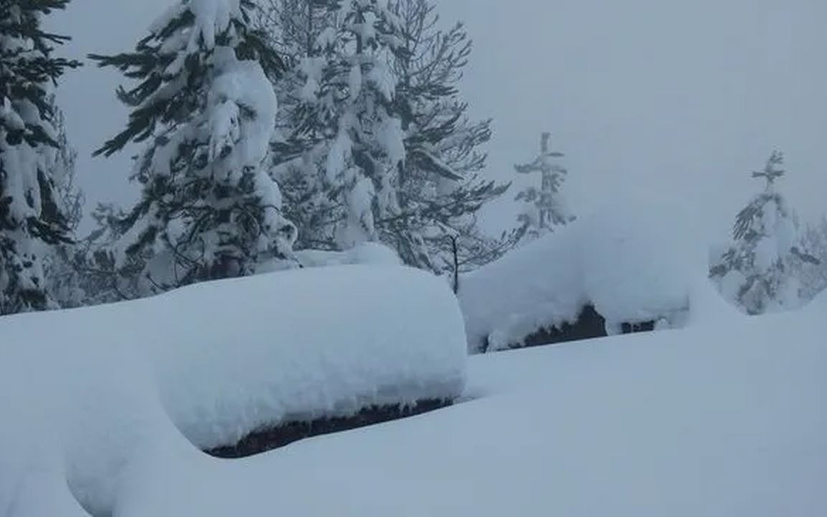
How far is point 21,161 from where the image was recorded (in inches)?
477

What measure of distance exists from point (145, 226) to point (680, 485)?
33.6 feet

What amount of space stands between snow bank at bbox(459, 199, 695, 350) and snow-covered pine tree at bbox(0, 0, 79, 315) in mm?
6892

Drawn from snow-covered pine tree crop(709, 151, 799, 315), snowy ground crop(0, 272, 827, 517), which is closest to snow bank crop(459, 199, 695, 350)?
snowy ground crop(0, 272, 827, 517)

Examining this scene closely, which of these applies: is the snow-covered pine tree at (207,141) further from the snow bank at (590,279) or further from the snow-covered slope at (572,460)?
the snow-covered slope at (572,460)

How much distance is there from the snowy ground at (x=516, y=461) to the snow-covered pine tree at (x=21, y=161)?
864 centimetres

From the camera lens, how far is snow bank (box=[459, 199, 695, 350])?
10.1 meters

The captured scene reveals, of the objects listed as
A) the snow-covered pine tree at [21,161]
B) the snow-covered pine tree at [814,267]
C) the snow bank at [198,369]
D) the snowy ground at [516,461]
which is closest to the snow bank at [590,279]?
the snowy ground at [516,461]

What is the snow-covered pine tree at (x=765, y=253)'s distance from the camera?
2689 cm

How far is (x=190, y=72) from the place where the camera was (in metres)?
12.0

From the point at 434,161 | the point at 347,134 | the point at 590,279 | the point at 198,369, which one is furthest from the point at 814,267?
the point at 198,369

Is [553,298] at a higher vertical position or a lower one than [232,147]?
lower

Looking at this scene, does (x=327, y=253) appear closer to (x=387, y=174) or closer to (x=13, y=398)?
(x=387, y=174)

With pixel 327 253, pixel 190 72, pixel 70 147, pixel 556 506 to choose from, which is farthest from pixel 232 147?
pixel 70 147

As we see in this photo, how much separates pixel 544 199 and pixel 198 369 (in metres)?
28.8
